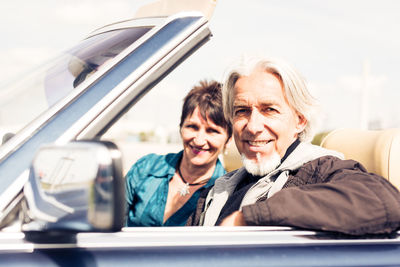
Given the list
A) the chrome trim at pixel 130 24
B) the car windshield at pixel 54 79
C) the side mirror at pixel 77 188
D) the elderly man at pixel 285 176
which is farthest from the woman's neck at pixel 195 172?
the side mirror at pixel 77 188

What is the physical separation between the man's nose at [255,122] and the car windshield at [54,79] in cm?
72

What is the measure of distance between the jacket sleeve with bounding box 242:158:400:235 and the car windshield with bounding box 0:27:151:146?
67 cm

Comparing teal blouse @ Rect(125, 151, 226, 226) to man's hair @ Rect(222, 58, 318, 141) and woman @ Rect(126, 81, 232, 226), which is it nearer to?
woman @ Rect(126, 81, 232, 226)

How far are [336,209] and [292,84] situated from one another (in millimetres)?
818

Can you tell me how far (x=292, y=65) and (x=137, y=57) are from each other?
0.94 m

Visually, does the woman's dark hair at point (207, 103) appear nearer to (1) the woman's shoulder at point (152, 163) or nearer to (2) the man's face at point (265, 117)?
(1) the woman's shoulder at point (152, 163)

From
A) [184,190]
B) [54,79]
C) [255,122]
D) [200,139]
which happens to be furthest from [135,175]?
[54,79]

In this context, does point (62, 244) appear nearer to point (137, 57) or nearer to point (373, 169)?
point (137, 57)

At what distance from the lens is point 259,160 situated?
2.01 meters

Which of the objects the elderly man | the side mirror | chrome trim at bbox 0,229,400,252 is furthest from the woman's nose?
the side mirror

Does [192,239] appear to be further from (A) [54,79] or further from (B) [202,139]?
(B) [202,139]

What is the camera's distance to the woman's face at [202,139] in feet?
9.11

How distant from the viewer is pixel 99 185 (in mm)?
900

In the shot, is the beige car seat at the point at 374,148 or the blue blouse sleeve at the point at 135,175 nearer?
the beige car seat at the point at 374,148
